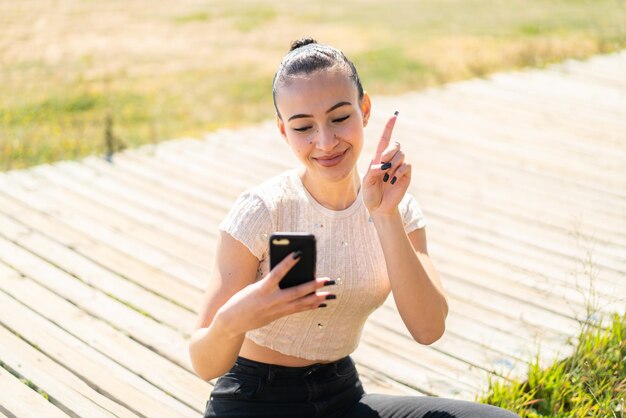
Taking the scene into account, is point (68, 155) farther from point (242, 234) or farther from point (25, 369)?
point (242, 234)

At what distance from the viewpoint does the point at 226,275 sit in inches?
97.3

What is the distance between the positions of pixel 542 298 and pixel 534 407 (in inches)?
41.7

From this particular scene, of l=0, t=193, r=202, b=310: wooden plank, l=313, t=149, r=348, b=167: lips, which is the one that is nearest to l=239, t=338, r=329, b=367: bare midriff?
l=313, t=149, r=348, b=167: lips

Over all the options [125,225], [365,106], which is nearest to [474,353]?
[365,106]

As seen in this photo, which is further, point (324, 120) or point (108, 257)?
point (108, 257)

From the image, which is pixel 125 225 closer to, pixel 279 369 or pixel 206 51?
pixel 279 369

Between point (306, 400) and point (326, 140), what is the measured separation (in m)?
0.81

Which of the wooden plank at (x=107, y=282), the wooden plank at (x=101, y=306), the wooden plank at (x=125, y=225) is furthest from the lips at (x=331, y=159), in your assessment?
the wooden plank at (x=125, y=225)

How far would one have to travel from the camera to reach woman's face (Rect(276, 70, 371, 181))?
97.3 inches

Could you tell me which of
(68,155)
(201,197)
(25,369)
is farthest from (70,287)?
(68,155)

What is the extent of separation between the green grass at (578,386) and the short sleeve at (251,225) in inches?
49.0

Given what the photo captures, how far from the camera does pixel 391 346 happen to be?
3883 mm

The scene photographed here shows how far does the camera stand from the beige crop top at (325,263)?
2.58 m

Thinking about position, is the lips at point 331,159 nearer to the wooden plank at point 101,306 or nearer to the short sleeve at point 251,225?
the short sleeve at point 251,225
